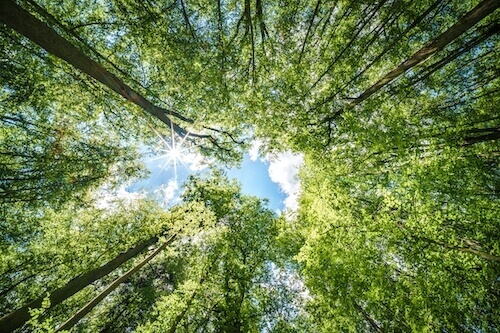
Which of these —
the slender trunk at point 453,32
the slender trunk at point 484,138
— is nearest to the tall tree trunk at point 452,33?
the slender trunk at point 453,32

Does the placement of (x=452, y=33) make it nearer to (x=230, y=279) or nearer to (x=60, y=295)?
(x=60, y=295)

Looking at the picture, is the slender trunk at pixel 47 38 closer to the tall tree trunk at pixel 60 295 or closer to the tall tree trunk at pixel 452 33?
the tall tree trunk at pixel 60 295

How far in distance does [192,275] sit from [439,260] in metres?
11.9

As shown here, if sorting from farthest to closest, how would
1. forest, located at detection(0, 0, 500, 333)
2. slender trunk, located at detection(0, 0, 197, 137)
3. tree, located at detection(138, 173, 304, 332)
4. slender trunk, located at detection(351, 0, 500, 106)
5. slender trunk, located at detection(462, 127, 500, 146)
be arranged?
tree, located at detection(138, 173, 304, 332), slender trunk, located at detection(462, 127, 500, 146), forest, located at detection(0, 0, 500, 333), slender trunk, located at detection(351, 0, 500, 106), slender trunk, located at detection(0, 0, 197, 137)

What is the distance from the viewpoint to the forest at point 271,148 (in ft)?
18.7

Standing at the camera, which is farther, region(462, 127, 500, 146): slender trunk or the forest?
region(462, 127, 500, 146): slender trunk

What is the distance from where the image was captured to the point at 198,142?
16141 millimetres

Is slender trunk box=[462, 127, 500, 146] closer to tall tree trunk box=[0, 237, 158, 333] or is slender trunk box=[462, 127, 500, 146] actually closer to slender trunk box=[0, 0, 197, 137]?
slender trunk box=[0, 0, 197, 137]

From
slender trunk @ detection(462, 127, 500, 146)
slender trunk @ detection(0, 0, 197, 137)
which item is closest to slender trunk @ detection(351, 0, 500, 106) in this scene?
slender trunk @ detection(462, 127, 500, 146)

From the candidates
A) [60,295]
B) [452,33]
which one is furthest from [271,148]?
[60,295]

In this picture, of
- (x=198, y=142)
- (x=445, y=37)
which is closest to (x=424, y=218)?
(x=445, y=37)

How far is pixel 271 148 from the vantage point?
11641 mm

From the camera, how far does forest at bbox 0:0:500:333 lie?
569 cm

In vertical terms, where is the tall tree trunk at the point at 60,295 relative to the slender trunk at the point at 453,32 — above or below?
below
